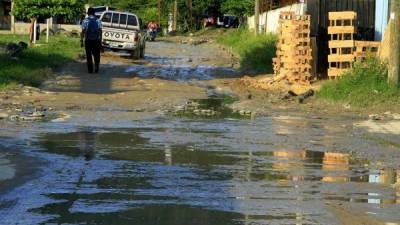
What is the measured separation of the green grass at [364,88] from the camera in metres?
18.0

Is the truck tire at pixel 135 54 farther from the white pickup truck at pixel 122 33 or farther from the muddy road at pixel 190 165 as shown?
the muddy road at pixel 190 165

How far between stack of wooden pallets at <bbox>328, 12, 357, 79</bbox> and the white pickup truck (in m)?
12.4

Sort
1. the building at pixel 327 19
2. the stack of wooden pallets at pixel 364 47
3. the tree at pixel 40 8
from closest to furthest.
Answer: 1. the stack of wooden pallets at pixel 364 47
2. the building at pixel 327 19
3. the tree at pixel 40 8

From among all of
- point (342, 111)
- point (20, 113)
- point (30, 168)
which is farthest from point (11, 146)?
point (342, 111)

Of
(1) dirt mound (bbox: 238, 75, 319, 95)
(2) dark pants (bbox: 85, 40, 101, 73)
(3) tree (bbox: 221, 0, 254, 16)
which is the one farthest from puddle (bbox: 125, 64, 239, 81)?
(3) tree (bbox: 221, 0, 254, 16)

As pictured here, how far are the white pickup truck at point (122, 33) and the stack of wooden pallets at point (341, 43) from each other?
12.4 m

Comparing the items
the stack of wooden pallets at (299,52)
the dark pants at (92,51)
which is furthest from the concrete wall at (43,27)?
the stack of wooden pallets at (299,52)

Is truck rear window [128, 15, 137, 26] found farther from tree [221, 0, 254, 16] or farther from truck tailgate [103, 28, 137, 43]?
tree [221, 0, 254, 16]

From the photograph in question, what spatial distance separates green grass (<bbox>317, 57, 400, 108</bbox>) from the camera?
707 inches

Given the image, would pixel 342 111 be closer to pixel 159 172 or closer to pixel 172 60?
pixel 159 172

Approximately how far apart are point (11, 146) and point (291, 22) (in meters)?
13.4

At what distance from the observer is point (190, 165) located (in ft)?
34.7

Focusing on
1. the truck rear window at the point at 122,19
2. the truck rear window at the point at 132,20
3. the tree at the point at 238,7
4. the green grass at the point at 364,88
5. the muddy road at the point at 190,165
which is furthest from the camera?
the tree at the point at 238,7

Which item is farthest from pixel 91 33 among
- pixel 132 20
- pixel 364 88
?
pixel 364 88
